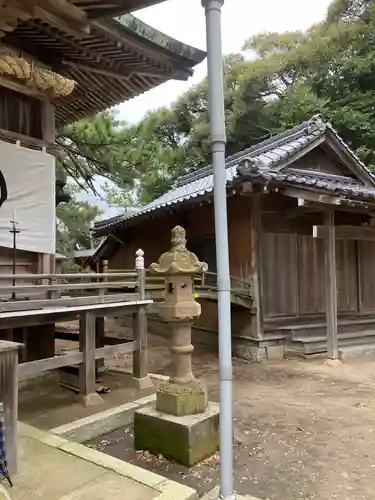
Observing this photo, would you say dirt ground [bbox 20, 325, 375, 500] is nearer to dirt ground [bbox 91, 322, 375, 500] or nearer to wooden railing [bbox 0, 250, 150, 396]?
dirt ground [bbox 91, 322, 375, 500]

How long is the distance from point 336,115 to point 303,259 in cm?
906

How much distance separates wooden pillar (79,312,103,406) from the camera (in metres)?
5.96

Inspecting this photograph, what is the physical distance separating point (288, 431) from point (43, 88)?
544cm

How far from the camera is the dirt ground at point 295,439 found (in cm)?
391

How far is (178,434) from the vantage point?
432 cm

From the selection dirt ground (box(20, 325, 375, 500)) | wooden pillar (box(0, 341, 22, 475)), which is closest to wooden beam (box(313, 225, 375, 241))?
dirt ground (box(20, 325, 375, 500))

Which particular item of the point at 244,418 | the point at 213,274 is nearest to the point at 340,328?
the point at 213,274

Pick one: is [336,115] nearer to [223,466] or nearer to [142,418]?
[142,418]

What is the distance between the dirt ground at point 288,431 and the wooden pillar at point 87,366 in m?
0.20

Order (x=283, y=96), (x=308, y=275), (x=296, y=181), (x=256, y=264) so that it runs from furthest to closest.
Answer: (x=283, y=96) < (x=308, y=275) < (x=256, y=264) < (x=296, y=181)

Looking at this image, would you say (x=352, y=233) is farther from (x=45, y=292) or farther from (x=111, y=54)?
(x=45, y=292)

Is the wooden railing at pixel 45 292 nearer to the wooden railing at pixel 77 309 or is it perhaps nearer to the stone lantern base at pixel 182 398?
the wooden railing at pixel 77 309

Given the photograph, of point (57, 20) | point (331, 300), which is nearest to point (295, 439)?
point (331, 300)

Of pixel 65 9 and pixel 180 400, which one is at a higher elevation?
pixel 65 9
